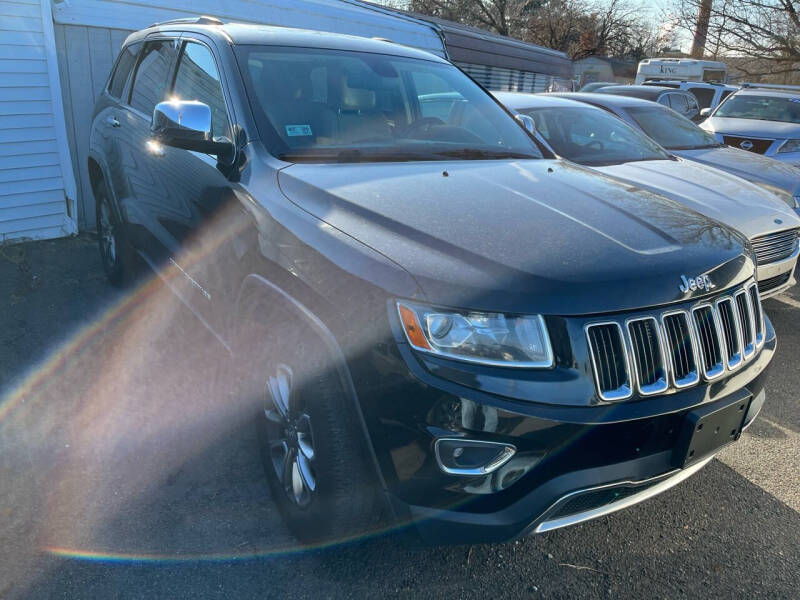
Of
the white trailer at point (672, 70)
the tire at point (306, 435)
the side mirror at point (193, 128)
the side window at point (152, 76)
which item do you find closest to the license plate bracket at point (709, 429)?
the tire at point (306, 435)

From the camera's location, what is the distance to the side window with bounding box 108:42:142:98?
4386mm

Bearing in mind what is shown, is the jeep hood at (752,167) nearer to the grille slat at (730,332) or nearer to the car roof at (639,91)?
the grille slat at (730,332)

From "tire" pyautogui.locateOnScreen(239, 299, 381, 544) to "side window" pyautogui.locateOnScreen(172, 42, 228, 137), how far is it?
3.35ft

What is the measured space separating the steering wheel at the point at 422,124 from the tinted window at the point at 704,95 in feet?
42.6

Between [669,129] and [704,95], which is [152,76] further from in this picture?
[704,95]

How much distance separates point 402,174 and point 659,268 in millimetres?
1100

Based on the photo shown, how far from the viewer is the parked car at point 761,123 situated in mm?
8609

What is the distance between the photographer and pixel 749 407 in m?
2.26

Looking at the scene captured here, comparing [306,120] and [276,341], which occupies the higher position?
[306,120]

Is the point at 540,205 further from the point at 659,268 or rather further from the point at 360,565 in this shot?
the point at 360,565

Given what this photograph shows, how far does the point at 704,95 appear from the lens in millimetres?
14516

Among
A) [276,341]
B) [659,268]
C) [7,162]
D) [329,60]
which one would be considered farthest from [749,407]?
[7,162]

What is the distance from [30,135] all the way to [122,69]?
205cm

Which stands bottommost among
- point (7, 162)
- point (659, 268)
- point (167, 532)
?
point (167, 532)
